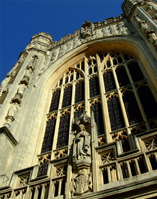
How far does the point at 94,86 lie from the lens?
12.4 meters

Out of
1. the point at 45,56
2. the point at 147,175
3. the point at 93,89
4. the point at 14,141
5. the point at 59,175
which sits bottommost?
the point at 147,175

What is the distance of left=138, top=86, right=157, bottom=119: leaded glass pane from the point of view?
9.04m

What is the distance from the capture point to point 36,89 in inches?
519

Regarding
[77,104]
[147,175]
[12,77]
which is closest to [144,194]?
[147,175]

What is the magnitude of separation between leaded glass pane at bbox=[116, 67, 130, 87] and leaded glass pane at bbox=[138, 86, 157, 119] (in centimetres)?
117

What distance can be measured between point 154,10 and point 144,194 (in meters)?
11.9

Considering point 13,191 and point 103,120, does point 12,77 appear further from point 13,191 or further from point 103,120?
point 13,191

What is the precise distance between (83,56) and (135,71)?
482cm

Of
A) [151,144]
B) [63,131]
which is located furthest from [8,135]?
[151,144]

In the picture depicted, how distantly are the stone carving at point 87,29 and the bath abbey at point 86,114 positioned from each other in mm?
78

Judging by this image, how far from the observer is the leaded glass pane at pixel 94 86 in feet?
38.9

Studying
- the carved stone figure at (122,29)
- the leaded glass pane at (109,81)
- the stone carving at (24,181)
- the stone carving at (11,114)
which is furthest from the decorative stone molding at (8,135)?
the carved stone figure at (122,29)

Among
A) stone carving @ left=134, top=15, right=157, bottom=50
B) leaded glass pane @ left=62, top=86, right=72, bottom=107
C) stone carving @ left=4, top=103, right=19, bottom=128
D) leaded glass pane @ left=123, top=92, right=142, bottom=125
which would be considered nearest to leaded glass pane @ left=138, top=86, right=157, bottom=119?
leaded glass pane @ left=123, top=92, right=142, bottom=125

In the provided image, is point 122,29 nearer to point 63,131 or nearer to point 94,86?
point 94,86
